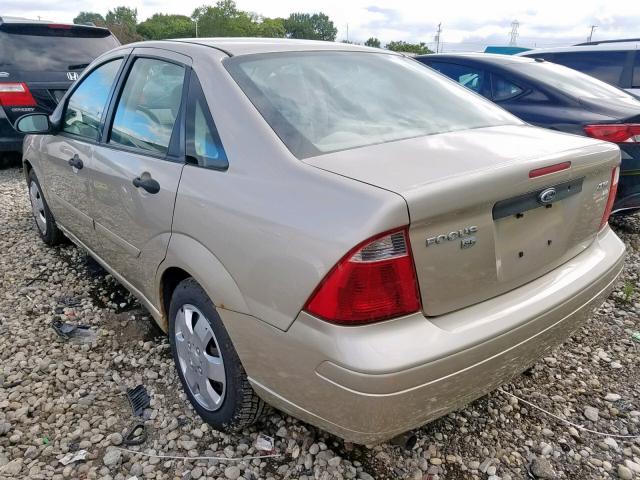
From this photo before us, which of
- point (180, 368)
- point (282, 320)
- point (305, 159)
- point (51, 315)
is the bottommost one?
point (51, 315)

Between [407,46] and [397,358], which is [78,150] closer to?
[397,358]

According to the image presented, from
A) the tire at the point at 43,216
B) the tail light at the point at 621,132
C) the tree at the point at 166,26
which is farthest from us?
the tree at the point at 166,26

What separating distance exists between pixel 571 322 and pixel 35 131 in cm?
349

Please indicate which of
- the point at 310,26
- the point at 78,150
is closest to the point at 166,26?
the point at 310,26

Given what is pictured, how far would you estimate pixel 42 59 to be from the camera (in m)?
6.52

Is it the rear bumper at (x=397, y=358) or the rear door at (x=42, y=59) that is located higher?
the rear door at (x=42, y=59)

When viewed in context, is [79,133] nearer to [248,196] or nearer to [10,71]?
[248,196]

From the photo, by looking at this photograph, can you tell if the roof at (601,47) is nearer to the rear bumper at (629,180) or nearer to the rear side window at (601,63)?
the rear side window at (601,63)

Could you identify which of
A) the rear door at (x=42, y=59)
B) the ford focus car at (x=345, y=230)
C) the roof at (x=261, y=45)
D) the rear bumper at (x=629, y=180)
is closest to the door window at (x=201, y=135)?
the ford focus car at (x=345, y=230)

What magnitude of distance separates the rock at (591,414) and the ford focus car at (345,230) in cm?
57

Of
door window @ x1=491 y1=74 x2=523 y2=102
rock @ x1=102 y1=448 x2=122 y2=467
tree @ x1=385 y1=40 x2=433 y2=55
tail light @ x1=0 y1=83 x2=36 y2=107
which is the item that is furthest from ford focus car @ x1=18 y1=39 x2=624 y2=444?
tree @ x1=385 y1=40 x2=433 y2=55

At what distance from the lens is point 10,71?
629 centimetres

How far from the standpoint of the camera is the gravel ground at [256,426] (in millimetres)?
2070

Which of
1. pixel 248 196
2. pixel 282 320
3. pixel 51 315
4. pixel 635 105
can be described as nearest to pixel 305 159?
pixel 248 196
